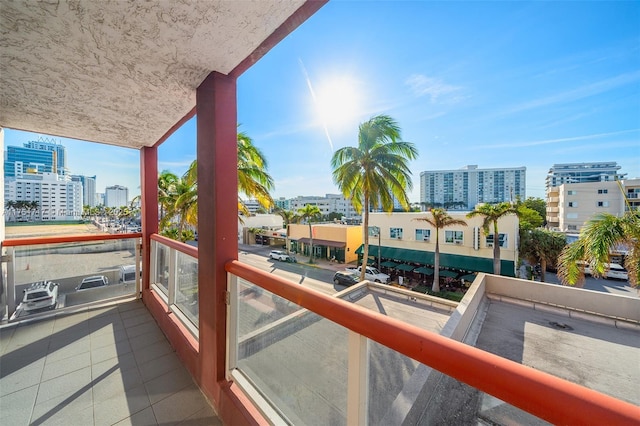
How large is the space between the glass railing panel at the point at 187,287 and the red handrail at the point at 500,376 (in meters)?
1.89

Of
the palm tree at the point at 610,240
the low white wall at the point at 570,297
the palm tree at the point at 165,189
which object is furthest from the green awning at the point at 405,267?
the palm tree at the point at 165,189

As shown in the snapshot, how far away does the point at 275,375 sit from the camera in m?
1.41

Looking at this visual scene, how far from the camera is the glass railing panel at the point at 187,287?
230 centimetres

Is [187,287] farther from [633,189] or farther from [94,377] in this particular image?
[633,189]

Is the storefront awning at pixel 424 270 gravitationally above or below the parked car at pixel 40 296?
below

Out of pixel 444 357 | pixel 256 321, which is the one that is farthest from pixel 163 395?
pixel 444 357

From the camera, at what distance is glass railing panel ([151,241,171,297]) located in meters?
2.95

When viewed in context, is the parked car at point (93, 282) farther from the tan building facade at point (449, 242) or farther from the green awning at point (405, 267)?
the tan building facade at point (449, 242)

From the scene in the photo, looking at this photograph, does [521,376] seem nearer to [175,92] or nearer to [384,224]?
[175,92]

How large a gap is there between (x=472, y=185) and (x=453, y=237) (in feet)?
227

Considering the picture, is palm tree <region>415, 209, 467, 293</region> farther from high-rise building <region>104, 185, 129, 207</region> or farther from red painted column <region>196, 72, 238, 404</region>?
high-rise building <region>104, 185, 129, 207</region>

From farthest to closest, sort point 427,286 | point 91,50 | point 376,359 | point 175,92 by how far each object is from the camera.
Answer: point 427,286, point 175,92, point 91,50, point 376,359

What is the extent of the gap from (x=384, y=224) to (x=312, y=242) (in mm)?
6859

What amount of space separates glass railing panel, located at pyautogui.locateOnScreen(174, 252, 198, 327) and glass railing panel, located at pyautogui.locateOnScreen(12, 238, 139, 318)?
188 cm
